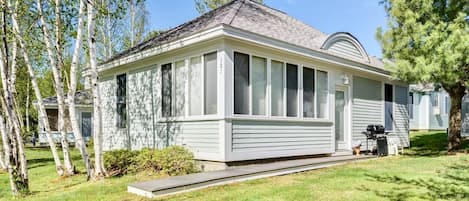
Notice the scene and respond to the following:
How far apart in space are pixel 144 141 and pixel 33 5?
4.16 m

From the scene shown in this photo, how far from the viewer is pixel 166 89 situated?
8.39 meters

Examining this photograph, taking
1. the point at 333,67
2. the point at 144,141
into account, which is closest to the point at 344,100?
the point at 333,67

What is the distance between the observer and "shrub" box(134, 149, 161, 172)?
279 inches

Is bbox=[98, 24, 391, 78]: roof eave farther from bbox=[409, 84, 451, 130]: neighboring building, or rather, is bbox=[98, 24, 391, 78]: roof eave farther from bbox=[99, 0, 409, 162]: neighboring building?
bbox=[409, 84, 451, 130]: neighboring building

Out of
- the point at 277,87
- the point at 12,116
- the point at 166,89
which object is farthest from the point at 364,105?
the point at 12,116

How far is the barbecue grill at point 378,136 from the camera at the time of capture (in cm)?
1012

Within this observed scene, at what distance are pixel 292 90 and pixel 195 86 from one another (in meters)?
2.31

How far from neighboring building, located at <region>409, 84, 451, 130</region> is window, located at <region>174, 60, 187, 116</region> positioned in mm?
18210

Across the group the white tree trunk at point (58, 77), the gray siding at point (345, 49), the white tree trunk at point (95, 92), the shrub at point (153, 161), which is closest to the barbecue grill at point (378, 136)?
the gray siding at point (345, 49)

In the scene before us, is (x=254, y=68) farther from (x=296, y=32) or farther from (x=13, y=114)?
(x=13, y=114)

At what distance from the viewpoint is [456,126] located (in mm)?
10711

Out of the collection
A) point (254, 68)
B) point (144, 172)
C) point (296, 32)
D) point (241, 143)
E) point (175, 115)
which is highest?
point (296, 32)

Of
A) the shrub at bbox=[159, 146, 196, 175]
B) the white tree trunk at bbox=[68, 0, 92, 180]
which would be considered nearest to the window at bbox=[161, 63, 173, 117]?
the shrub at bbox=[159, 146, 196, 175]

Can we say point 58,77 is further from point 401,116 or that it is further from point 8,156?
point 401,116
